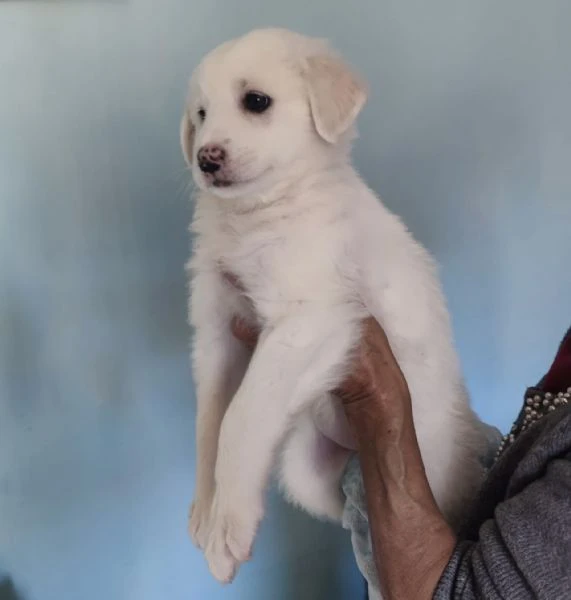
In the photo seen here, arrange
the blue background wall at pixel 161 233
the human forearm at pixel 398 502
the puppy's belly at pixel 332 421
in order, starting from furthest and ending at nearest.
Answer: the blue background wall at pixel 161 233 → the puppy's belly at pixel 332 421 → the human forearm at pixel 398 502

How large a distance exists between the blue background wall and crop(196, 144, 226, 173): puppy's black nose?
1.34ft

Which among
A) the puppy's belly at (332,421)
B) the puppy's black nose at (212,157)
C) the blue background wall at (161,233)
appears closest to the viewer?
the puppy's black nose at (212,157)

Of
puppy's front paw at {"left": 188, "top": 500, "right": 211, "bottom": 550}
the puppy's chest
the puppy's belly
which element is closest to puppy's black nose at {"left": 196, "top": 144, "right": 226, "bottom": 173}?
the puppy's chest

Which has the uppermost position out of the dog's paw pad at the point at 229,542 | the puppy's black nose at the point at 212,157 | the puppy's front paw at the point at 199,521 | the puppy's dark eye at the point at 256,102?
the puppy's dark eye at the point at 256,102

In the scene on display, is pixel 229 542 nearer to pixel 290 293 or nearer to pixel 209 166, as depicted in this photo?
pixel 290 293

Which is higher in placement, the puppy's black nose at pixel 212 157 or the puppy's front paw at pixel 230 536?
the puppy's black nose at pixel 212 157

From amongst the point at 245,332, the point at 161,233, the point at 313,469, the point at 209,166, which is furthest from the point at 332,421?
the point at 161,233

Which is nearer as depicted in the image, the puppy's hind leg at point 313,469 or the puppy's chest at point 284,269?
the puppy's chest at point 284,269

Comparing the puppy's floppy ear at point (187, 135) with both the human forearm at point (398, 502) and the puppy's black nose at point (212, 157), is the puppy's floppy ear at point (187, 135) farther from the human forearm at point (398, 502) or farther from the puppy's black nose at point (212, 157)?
the human forearm at point (398, 502)

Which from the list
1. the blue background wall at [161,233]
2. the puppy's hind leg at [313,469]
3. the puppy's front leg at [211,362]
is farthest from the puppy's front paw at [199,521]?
the blue background wall at [161,233]

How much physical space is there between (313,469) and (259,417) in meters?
0.26

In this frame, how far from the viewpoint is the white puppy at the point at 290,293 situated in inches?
36.3

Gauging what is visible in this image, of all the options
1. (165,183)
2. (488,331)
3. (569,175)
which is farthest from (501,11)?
(165,183)

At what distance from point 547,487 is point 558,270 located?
1.10m
